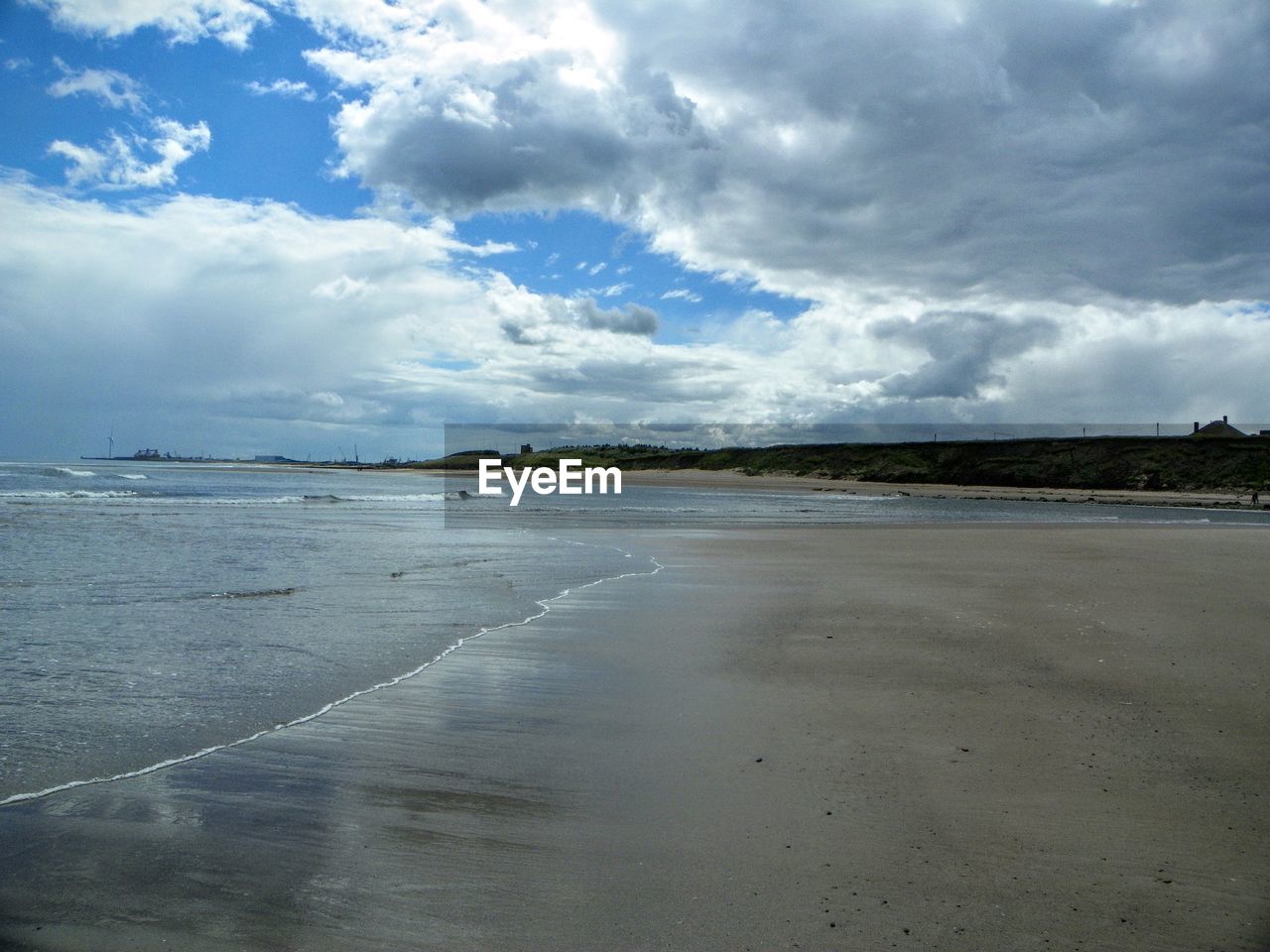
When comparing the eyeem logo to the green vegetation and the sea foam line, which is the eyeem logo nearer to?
the green vegetation

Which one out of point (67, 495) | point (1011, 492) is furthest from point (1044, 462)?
point (67, 495)

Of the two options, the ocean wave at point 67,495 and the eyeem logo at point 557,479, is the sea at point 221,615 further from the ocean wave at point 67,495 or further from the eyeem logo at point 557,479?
the eyeem logo at point 557,479

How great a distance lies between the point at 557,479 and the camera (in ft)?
278

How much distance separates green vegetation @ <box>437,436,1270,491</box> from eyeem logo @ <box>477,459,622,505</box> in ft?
57.3

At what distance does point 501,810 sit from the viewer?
420 centimetres

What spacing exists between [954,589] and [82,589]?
1226cm

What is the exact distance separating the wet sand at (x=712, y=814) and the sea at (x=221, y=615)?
26.2 inches

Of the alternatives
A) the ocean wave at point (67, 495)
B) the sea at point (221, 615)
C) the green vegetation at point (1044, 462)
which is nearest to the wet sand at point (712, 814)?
the sea at point (221, 615)

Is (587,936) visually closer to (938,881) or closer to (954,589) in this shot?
(938,881)

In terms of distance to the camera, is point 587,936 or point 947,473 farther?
point 947,473

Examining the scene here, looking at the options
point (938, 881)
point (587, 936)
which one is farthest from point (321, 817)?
point (938, 881)

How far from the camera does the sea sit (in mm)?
5500

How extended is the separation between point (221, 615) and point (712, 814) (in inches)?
297

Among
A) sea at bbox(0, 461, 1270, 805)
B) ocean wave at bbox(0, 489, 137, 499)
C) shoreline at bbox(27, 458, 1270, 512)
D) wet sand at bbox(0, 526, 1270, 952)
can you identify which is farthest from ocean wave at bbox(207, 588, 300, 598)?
shoreline at bbox(27, 458, 1270, 512)
